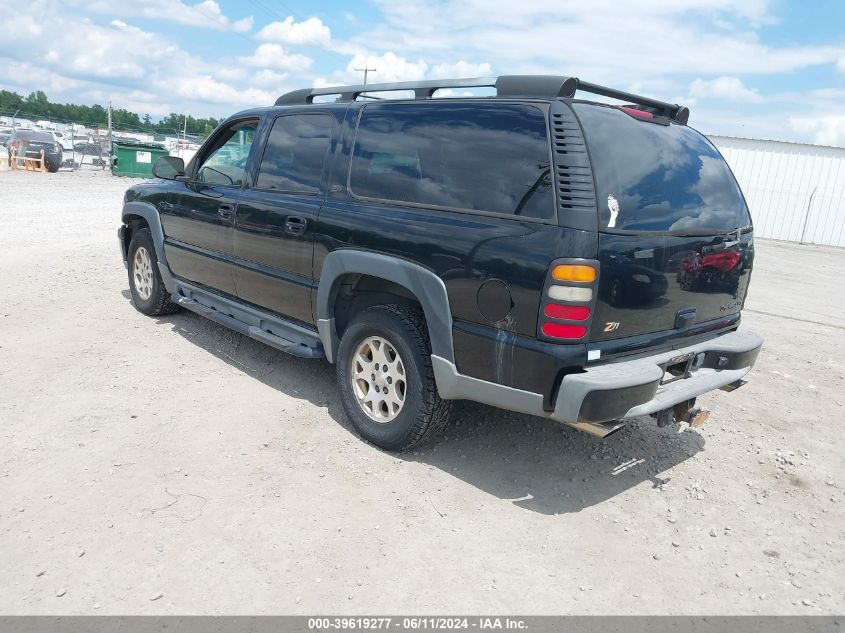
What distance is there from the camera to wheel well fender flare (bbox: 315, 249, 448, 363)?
3.34m

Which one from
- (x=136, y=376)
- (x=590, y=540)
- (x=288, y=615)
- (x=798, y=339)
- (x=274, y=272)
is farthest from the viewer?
(x=798, y=339)

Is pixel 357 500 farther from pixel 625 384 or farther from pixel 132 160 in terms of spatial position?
pixel 132 160

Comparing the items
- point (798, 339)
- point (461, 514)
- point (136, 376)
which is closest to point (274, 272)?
point (136, 376)

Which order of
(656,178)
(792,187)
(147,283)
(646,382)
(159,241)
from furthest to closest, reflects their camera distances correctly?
(792,187)
(147,283)
(159,241)
(656,178)
(646,382)

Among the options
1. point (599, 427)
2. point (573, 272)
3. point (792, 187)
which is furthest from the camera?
point (792, 187)

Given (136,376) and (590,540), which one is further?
(136,376)

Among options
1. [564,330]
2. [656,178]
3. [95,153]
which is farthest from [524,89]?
[95,153]

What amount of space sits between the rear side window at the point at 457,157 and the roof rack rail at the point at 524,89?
0.13 metres

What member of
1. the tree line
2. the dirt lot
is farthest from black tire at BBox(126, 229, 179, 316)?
the tree line

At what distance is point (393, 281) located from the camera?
3580 millimetres

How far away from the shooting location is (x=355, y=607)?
2.58m

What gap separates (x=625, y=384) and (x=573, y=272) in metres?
0.56

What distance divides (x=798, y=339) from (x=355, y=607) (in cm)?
625

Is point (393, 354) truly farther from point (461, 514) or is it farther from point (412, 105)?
point (412, 105)
